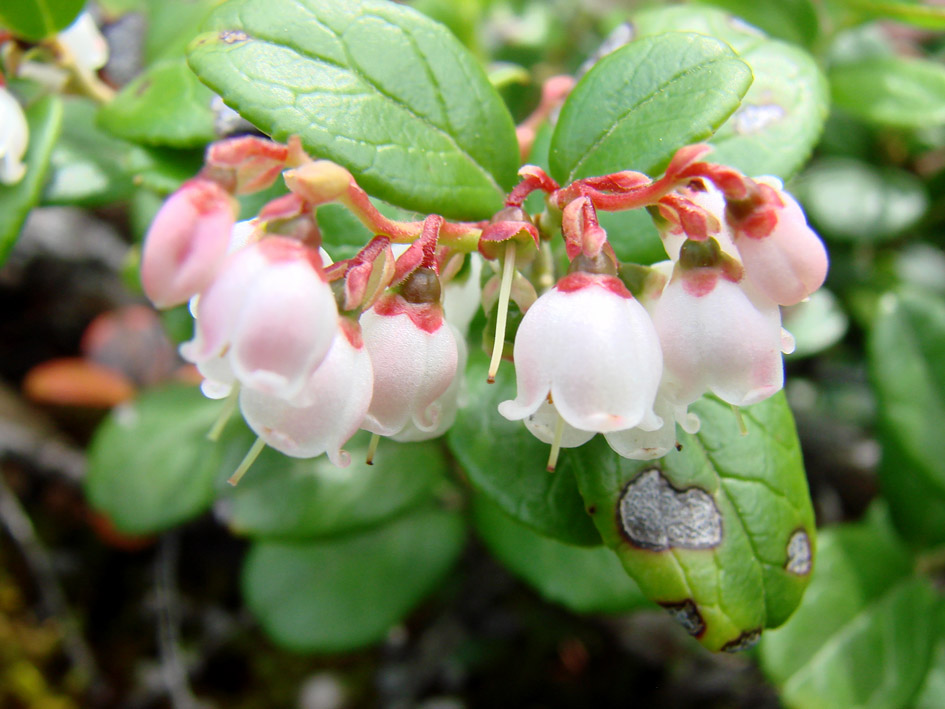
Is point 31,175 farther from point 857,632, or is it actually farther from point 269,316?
point 857,632

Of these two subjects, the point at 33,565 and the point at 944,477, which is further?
the point at 33,565

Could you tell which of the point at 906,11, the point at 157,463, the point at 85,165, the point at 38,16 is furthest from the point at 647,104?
the point at 157,463

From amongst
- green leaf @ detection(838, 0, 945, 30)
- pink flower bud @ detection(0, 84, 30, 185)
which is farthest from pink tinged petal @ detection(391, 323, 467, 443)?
green leaf @ detection(838, 0, 945, 30)

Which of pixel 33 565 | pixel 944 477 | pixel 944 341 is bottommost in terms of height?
pixel 33 565

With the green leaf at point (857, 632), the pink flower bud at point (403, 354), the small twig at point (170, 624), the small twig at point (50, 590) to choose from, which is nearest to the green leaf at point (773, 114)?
the pink flower bud at point (403, 354)

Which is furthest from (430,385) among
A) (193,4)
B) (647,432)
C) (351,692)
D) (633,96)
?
(351,692)

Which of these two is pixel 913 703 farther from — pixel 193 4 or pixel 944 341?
pixel 193 4

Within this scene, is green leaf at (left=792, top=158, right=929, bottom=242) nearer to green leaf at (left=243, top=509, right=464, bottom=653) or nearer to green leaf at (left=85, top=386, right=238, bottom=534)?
green leaf at (left=243, top=509, right=464, bottom=653)
